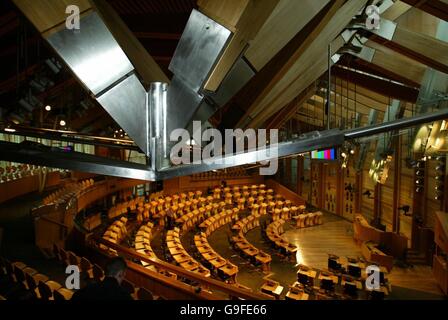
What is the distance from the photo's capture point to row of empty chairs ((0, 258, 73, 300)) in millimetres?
5434

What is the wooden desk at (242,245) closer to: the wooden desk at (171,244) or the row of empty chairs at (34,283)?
the wooden desk at (171,244)

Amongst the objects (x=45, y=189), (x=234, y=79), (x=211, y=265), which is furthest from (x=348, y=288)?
(x=45, y=189)

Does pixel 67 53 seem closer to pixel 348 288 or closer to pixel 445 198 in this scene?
pixel 348 288

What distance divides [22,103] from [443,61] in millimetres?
8770

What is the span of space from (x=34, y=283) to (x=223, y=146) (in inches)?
176

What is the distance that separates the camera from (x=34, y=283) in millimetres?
5984

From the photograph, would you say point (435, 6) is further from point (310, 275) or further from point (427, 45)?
point (310, 275)

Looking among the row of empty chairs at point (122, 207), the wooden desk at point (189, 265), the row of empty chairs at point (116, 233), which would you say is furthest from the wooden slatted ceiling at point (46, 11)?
the row of empty chairs at point (122, 207)

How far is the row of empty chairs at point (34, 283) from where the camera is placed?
5.43 meters

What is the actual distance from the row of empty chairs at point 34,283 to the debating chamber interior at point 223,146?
36 mm

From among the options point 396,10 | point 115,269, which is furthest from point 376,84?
point 115,269

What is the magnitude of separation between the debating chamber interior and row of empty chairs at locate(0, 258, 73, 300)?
0.04 m

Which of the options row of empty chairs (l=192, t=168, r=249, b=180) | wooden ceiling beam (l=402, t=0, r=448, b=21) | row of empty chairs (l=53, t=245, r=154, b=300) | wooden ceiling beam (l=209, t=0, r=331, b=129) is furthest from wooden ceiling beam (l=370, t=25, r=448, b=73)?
row of empty chairs (l=192, t=168, r=249, b=180)
